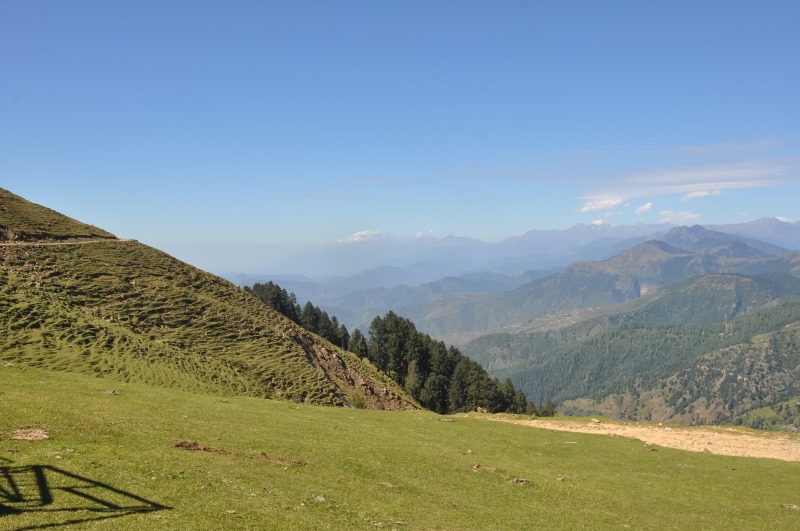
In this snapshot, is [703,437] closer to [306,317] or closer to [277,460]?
[277,460]

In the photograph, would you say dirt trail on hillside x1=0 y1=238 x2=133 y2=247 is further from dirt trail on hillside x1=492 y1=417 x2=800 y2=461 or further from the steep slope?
dirt trail on hillside x1=492 y1=417 x2=800 y2=461

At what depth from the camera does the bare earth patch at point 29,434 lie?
57.7ft

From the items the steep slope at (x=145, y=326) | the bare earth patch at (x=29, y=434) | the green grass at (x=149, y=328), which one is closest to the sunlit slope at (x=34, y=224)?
the steep slope at (x=145, y=326)

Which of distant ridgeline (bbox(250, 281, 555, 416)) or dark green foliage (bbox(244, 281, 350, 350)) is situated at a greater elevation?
dark green foliage (bbox(244, 281, 350, 350))

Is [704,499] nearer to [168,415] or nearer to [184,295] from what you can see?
[168,415]

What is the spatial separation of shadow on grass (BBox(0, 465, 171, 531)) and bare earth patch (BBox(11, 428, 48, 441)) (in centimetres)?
329

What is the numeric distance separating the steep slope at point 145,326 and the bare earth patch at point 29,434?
23097 mm

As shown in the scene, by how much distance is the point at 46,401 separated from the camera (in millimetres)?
22719

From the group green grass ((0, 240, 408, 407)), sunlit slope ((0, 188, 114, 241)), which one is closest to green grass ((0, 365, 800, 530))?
green grass ((0, 240, 408, 407))

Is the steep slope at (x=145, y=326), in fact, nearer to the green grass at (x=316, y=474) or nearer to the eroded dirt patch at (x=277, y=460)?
the green grass at (x=316, y=474)

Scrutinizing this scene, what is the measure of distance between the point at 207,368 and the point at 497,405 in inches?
2538

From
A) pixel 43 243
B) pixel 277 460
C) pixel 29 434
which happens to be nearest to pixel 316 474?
pixel 277 460

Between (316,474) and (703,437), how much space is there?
3450 cm

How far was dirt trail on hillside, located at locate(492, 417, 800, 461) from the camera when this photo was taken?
115 ft
